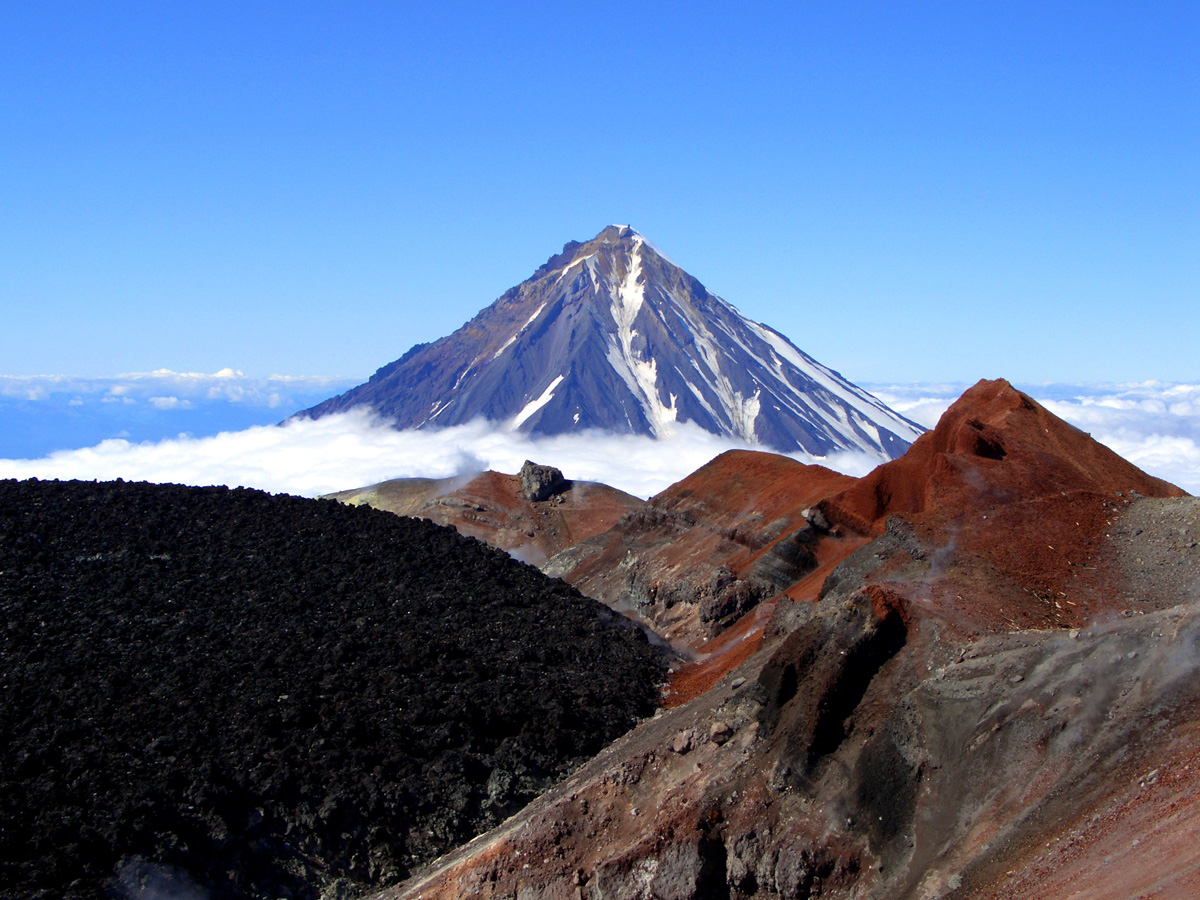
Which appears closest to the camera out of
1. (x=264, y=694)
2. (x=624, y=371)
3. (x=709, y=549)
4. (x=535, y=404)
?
(x=264, y=694)

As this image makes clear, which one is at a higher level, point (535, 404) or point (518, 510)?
point (535, 404)

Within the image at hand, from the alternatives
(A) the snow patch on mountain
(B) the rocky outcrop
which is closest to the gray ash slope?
(A) the snow patch on mountain

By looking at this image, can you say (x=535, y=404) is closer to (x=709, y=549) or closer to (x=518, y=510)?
(x=518, y=510)

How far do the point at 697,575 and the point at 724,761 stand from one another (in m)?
19.7

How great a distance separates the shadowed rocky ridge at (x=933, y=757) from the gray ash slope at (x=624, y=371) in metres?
137

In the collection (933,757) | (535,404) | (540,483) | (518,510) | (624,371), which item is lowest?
(933,757)

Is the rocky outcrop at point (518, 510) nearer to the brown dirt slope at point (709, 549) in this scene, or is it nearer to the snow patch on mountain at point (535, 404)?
the brown dirt slope at point (709, 549)

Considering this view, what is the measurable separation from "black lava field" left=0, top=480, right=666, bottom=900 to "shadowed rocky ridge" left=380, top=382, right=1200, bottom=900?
1.63 m

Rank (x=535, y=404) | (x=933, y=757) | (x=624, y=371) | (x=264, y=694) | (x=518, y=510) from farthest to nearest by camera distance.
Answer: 1. (x=624, y=371)
2. (x=535, y=404)
3. (x=518, y=510)
4. (x=264, y=694)
5. (x=933, y=757)

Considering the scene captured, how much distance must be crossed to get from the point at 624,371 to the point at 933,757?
155 m

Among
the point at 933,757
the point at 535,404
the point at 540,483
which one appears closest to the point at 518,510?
the point at 540,483

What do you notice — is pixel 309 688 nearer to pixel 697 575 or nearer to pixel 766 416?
pixel 697 575

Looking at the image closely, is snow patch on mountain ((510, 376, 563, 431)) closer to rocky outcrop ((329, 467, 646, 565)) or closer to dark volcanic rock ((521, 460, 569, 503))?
rocky outcrop ((329, 467, 646, 565))

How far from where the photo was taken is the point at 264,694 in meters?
19.6
